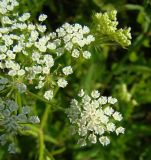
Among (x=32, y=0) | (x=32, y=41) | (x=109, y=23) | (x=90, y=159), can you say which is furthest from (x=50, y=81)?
(x=90, y=159)

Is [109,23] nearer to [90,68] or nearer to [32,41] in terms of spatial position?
[32,41]

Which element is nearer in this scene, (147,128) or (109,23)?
(109,23)

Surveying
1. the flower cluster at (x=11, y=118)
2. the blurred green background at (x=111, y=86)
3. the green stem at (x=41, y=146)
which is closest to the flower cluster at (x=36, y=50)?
the flower cluster at (x=11, y=118)

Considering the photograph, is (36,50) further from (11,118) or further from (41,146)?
(41,146)

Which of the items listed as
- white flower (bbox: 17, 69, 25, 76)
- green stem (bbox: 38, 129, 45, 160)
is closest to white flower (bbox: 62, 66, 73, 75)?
white flower (bbox: 17, 69, 25, 76)

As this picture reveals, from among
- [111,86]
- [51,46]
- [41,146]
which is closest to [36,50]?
[51,46]

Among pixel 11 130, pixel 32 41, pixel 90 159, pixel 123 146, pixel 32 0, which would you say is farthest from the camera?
pixel 90 159

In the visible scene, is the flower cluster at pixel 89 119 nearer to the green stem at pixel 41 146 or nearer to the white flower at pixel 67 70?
the white flower at pixel 67 70

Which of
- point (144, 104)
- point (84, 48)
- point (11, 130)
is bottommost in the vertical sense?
point (11, 130)
